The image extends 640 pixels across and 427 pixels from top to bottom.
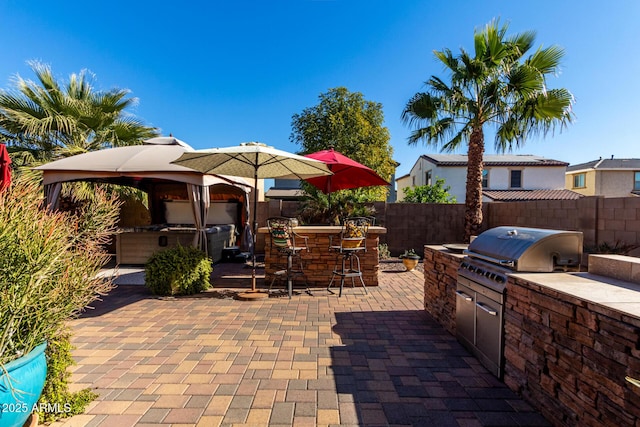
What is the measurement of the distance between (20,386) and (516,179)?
23857 millimetres

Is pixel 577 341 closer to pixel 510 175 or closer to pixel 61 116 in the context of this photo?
pixel 61 116

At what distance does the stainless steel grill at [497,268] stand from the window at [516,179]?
2055 cm

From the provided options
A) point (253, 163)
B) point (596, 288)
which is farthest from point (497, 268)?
point (253, 163)

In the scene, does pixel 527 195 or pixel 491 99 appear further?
pixel 527 195

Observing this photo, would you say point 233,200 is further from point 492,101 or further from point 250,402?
point 250,402

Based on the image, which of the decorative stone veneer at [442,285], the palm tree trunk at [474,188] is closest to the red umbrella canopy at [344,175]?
the palm tree trunk at [474,188]

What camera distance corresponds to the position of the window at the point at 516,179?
20469 mm

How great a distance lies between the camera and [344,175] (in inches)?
286

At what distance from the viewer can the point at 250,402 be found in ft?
7.23

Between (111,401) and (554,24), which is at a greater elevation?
(554,24)

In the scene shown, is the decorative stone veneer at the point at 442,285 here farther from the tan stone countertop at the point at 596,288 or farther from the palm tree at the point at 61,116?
the palm tree at the point at 61,116

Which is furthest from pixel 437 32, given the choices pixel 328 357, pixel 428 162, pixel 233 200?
pixel 428 162

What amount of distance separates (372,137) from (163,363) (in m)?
11.5

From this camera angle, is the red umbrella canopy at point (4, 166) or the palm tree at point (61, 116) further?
the palm tree at point (61, 116)
